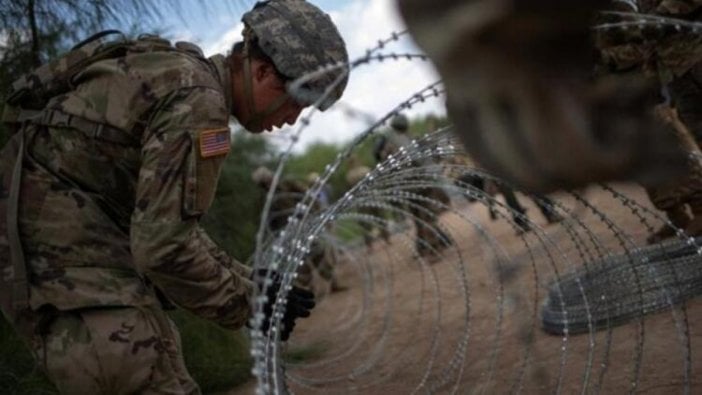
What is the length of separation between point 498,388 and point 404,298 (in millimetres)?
4645

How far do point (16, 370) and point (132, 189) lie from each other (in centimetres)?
210

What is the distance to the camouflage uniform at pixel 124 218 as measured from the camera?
8.16 ft

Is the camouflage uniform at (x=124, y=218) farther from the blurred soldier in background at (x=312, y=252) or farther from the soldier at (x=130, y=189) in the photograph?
the blurred soldier in background at (x=312, y=252)

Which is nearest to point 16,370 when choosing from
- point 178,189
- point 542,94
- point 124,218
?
point 124,218

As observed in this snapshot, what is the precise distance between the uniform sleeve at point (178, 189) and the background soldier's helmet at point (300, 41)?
27 cm

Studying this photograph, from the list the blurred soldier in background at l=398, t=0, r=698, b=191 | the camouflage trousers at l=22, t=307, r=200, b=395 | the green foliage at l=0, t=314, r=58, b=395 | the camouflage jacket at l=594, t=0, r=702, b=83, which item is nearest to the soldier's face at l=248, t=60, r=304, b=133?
the camouflage trousers at l=22, t=307, r=200, b=395

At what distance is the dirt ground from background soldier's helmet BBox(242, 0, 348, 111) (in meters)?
0.72

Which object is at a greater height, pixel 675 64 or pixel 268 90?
pixel 268 90

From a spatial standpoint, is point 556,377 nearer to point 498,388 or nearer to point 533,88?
point 498,388

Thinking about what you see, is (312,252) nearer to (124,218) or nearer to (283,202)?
(283,202)

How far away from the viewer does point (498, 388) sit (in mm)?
4656

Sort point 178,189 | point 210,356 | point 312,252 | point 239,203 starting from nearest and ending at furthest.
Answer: point 178,189 → point 210,356 → point 239,203 → point 312,252

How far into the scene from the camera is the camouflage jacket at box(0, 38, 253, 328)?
2.48 m

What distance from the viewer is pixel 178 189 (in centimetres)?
247
